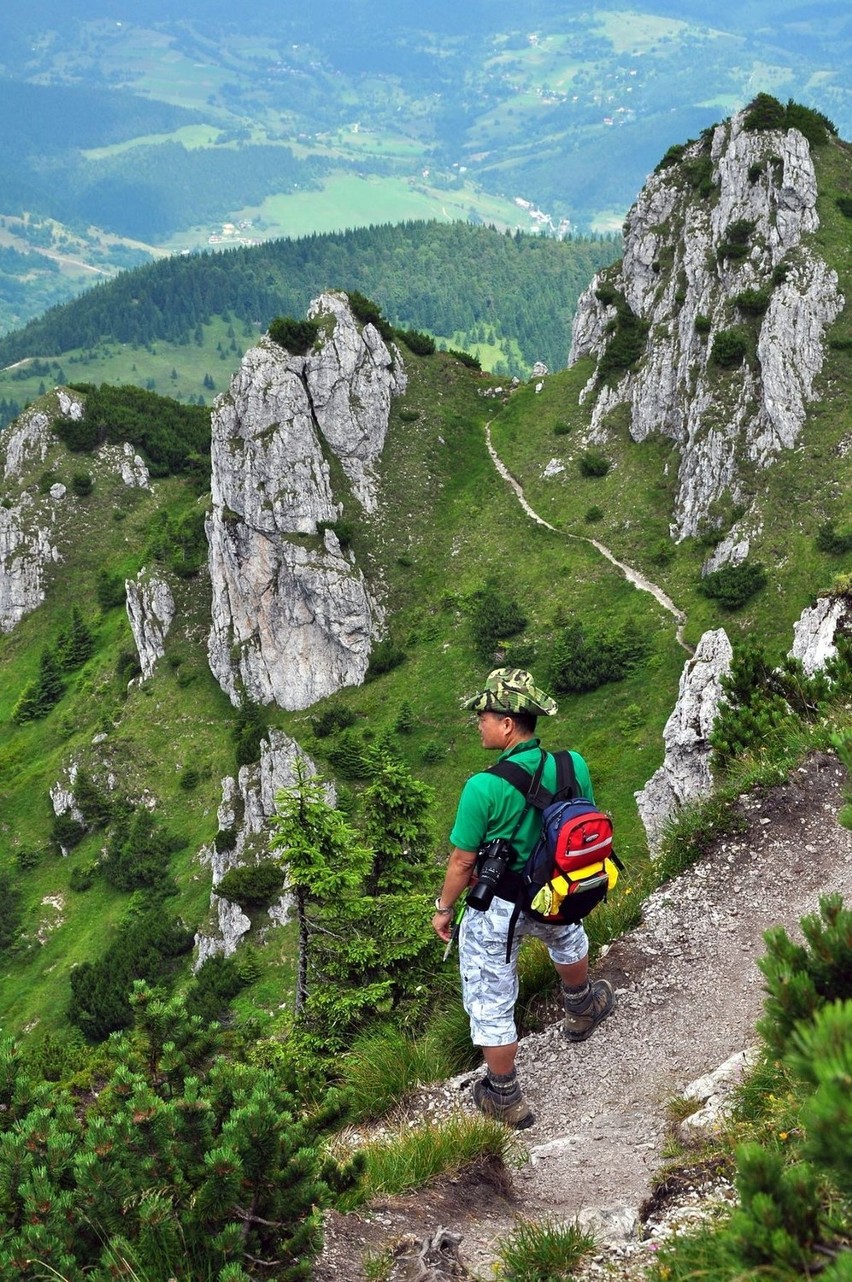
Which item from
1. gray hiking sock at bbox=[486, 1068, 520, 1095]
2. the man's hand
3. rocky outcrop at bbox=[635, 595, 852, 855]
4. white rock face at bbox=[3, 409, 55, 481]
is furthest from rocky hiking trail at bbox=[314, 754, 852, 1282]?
white rock face at bbox=[3, 409, 55, 481]

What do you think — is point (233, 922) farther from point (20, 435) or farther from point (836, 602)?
point (20, 435)

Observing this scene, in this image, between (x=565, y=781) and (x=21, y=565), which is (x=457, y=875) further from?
(x=21, y=565)

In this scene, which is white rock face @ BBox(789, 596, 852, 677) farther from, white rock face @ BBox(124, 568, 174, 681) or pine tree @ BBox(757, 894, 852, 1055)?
white rock face @ BBox(124, 568, 174, 681)

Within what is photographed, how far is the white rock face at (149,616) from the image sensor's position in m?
85.8

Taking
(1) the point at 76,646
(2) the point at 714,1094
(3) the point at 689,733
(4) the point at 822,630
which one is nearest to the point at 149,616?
(1) the point at 76,646

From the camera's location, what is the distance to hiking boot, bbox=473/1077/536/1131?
9.27m

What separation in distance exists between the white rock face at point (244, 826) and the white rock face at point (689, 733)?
2660 cm

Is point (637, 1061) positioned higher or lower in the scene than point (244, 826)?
higher

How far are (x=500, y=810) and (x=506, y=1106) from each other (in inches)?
127

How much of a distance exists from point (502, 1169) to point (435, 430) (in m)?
85.7

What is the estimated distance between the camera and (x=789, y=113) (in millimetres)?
75750

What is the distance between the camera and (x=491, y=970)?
9133 mm

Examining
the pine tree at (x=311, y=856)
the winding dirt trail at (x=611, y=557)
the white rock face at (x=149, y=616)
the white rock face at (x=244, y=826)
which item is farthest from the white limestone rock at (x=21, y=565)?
the pine tree at (x=311, y=856)

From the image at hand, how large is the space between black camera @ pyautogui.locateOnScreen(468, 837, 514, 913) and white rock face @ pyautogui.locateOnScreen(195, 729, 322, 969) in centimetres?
5368
